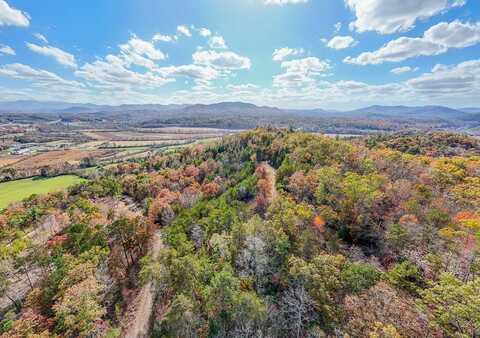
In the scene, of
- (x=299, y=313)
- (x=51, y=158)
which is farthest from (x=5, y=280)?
(x=51, y=158)

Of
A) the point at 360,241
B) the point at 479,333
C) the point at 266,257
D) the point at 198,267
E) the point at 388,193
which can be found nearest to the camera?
the point at 479,333

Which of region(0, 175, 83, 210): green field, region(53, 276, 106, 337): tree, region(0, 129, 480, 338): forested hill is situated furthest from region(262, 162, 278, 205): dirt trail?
region(0, 175, 83, 210): green field

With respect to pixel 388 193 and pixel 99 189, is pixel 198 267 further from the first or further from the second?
pixel 99 189

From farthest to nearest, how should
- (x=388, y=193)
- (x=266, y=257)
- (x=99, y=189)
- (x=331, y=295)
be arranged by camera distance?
(x=99, y=189)
(x=388, y=193)
(x=266, y=257)
(x=331, y=295)

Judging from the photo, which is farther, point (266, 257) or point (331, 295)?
point (266, 257)

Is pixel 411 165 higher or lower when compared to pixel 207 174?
higher

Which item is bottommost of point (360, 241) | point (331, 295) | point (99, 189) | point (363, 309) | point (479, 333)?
point (99, 189)

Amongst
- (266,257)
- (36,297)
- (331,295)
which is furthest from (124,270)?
(331,295)
